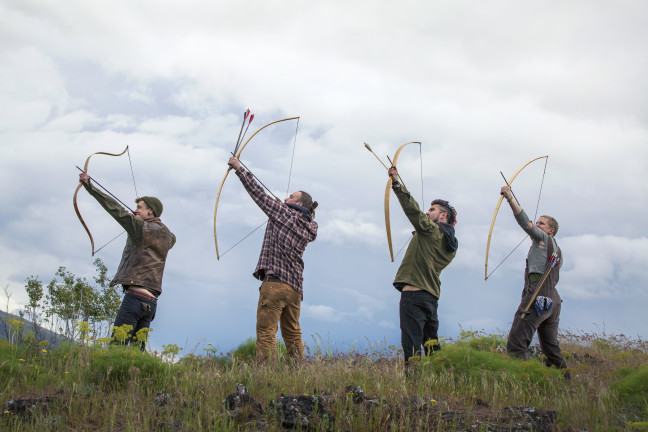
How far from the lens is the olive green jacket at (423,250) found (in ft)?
23.1

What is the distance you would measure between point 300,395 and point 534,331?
12.3 feet

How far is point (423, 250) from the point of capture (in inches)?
287

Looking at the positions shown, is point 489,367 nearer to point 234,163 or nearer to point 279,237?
point 279,237

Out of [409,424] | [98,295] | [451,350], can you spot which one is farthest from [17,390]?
[98,295]

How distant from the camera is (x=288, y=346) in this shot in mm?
7688

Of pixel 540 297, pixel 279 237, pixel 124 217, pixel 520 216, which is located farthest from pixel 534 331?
pixel 124 217

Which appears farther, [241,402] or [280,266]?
[280,266]

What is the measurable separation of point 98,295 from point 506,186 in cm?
863

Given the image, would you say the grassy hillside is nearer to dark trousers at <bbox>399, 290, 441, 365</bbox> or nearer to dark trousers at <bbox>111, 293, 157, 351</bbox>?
dark trousers at <bbox>399, 290, 441, 365</bbox>

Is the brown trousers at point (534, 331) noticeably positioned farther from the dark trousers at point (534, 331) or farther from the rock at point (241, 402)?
the rock at point (241, 402)

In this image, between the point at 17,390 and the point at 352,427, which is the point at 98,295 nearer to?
the point at 17,390

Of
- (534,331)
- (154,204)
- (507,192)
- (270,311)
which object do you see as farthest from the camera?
(154,204)

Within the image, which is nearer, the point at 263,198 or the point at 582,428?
the point at 582,428

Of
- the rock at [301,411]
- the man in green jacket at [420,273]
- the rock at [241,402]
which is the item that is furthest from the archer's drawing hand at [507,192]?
the rock at [241,402]
